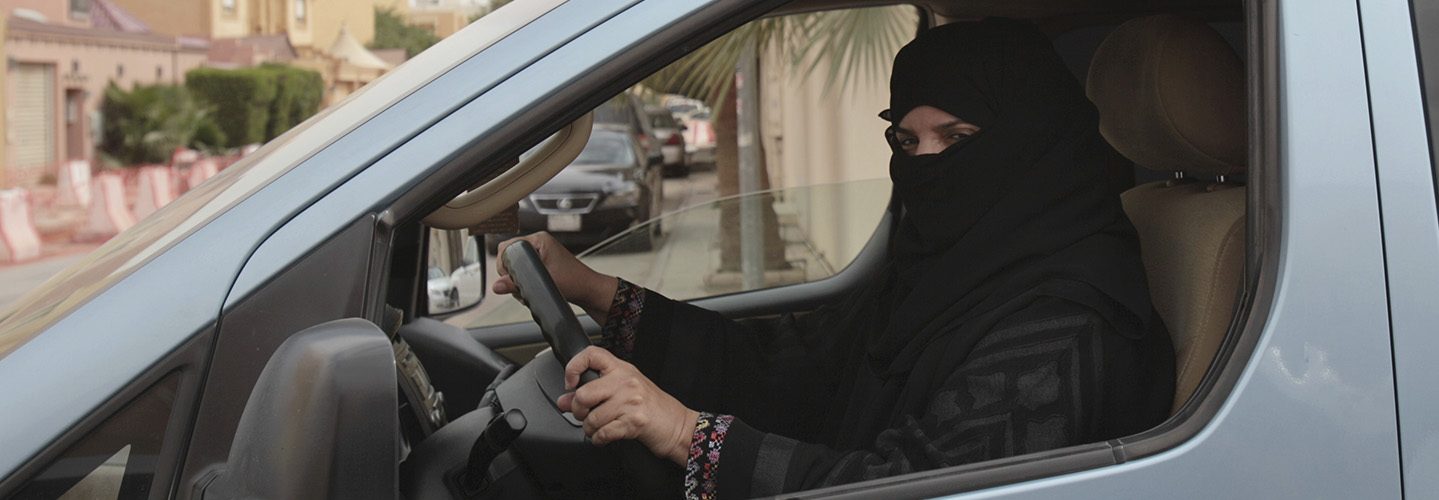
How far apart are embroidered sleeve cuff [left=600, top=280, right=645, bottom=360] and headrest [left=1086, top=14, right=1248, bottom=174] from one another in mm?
901

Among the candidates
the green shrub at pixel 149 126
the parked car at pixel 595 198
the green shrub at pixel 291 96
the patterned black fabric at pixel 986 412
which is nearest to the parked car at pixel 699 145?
the green shrub at pixel 291 96

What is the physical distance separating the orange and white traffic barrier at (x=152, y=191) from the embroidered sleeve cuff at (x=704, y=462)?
16.3 m

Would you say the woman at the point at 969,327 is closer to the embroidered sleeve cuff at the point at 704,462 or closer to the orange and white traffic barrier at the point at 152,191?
the embroidered sleeve cuff at the point at 704,462

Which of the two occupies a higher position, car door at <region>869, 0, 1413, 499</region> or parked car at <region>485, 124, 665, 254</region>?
parked car at <region>485, 124, 665, 254</region>

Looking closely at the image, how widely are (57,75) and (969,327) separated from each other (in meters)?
30.0

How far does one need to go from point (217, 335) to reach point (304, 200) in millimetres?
146

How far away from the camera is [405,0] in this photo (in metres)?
57.9

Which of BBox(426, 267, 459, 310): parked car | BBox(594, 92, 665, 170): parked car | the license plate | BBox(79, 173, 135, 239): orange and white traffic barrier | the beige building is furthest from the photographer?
the beige building

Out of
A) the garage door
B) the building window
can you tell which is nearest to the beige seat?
the garage door

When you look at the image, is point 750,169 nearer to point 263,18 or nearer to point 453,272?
point 453,272

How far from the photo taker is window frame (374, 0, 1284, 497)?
53.9 inches

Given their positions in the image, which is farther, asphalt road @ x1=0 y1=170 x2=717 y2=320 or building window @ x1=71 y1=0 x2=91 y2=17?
building window @ x1=71 y1=0 x2=91 y2=17

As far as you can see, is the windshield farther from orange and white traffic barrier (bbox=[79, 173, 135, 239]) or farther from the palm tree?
the palm tree

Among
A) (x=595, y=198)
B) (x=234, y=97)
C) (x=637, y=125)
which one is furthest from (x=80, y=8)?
(x=595, y=198)
